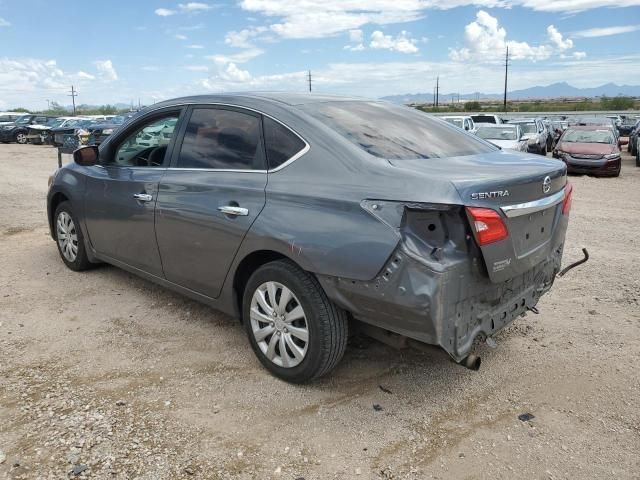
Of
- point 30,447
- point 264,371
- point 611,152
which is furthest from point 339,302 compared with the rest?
point 611,152

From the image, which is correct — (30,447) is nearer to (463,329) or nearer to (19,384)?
(19,384)

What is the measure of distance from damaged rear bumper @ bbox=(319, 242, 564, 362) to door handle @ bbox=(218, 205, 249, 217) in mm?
719

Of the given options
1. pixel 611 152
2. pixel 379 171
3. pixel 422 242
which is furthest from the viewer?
pixel 611 152

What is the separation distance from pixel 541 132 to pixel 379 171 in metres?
20.4

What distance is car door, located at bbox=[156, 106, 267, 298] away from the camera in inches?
135

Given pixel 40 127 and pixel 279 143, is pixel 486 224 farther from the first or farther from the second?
pixel 40 127

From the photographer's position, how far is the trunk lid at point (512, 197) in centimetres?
271

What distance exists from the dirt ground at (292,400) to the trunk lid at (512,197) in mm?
682

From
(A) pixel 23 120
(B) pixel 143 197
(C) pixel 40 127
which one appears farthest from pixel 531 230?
(A) pixel 23 120

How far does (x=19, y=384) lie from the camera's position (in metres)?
3.40

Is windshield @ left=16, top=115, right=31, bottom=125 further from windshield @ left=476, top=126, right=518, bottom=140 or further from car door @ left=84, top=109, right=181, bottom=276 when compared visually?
car door @ left=84, top=109, right=181, bottom=276

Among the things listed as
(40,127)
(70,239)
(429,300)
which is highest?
(40,127)

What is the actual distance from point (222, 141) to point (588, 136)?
15.7 metres

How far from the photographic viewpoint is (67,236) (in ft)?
18.0
